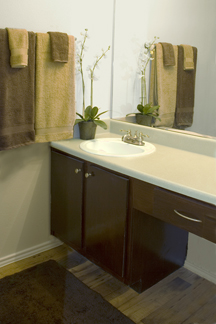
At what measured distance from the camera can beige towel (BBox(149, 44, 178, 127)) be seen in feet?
6.52

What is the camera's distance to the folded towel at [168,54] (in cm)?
197

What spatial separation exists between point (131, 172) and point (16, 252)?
43.3 inches

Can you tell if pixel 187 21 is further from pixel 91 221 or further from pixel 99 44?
pixel 91 221

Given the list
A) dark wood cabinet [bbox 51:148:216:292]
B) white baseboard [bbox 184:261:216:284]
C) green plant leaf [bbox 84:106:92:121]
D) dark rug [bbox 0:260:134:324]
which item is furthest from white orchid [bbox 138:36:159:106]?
dark rug [bbox 0:260:134:324]

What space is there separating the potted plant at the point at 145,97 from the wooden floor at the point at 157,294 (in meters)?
1.02

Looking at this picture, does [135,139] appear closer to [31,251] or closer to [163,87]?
[163,87]

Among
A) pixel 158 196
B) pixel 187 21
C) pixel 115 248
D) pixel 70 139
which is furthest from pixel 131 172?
pixel 187 21

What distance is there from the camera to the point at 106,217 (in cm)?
185

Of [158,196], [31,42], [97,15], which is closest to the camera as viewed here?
[158,196]

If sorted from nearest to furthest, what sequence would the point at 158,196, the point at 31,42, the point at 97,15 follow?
1. the point at 158,196
2. the point at 31,42
3. the point at 97,15

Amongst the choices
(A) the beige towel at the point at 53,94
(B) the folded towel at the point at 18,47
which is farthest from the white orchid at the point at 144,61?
(B) the folded towel at the point at 18,47

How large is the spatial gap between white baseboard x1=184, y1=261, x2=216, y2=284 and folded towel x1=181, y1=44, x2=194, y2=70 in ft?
4.06

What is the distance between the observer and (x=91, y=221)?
196 centimetres

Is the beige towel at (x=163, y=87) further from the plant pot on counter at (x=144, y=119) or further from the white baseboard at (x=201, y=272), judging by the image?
the white baseboard at (x=201, y=272)
